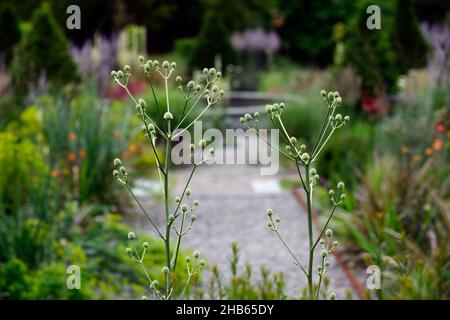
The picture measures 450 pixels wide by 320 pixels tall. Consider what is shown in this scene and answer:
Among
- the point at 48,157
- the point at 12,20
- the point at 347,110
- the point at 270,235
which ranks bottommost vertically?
the point at 270,235

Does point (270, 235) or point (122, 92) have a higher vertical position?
point (122, 92)

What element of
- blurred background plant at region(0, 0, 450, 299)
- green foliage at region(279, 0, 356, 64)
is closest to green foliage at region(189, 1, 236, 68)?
blurred background plant at region(0, 0, 450, 299)

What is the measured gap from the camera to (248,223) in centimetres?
638

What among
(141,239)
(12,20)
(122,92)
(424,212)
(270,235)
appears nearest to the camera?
(141,239)

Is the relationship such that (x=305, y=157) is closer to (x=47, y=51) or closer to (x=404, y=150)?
(x=404, y=150)

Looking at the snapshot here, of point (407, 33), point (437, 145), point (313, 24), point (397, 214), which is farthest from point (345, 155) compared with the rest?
point (313, 24)

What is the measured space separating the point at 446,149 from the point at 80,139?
3.15 m

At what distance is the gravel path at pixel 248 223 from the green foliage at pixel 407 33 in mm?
6407

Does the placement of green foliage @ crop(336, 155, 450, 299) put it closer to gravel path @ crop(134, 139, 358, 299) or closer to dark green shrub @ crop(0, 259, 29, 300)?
gravel path @ crop(134, 139, 358, 299)

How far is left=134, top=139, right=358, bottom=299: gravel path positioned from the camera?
516cm

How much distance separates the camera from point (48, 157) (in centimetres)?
628

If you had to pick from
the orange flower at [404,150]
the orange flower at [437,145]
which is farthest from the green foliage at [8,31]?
the orange flower at [437,145]
